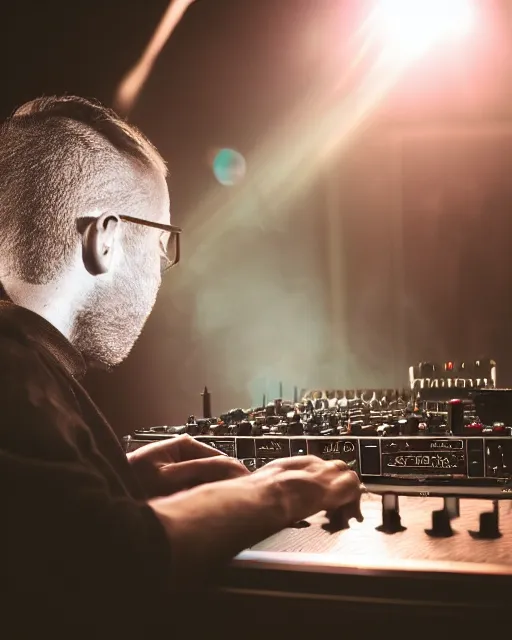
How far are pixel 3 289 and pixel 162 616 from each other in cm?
72

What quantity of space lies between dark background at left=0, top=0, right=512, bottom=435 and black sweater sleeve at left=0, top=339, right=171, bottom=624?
2.02 ft

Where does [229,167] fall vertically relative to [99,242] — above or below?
above

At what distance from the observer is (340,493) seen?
1.27 meters

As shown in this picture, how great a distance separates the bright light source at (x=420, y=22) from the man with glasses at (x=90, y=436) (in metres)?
0.74

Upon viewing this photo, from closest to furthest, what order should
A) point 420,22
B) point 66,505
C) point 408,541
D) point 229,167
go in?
point 66,505
point 408,541
point 420,22
point 229,167

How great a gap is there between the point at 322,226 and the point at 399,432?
2.23ft

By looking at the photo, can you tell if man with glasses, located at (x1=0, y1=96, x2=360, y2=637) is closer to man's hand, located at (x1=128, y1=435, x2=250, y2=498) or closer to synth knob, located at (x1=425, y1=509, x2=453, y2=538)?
man's hand, located at (x1=128, y1=435, x2=250, y2=498)

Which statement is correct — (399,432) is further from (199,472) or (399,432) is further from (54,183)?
(54,183)

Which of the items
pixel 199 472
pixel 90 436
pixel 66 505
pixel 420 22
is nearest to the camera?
pixel 66 505

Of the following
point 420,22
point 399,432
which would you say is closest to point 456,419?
point 399,432

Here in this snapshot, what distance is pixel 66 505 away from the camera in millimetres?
969

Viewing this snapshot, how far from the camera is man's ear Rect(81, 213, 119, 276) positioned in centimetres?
141

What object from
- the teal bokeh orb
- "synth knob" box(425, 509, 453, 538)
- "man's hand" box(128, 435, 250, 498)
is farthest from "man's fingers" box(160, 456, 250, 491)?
the teal bokeh orb

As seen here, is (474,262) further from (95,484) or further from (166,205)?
(95,484)
